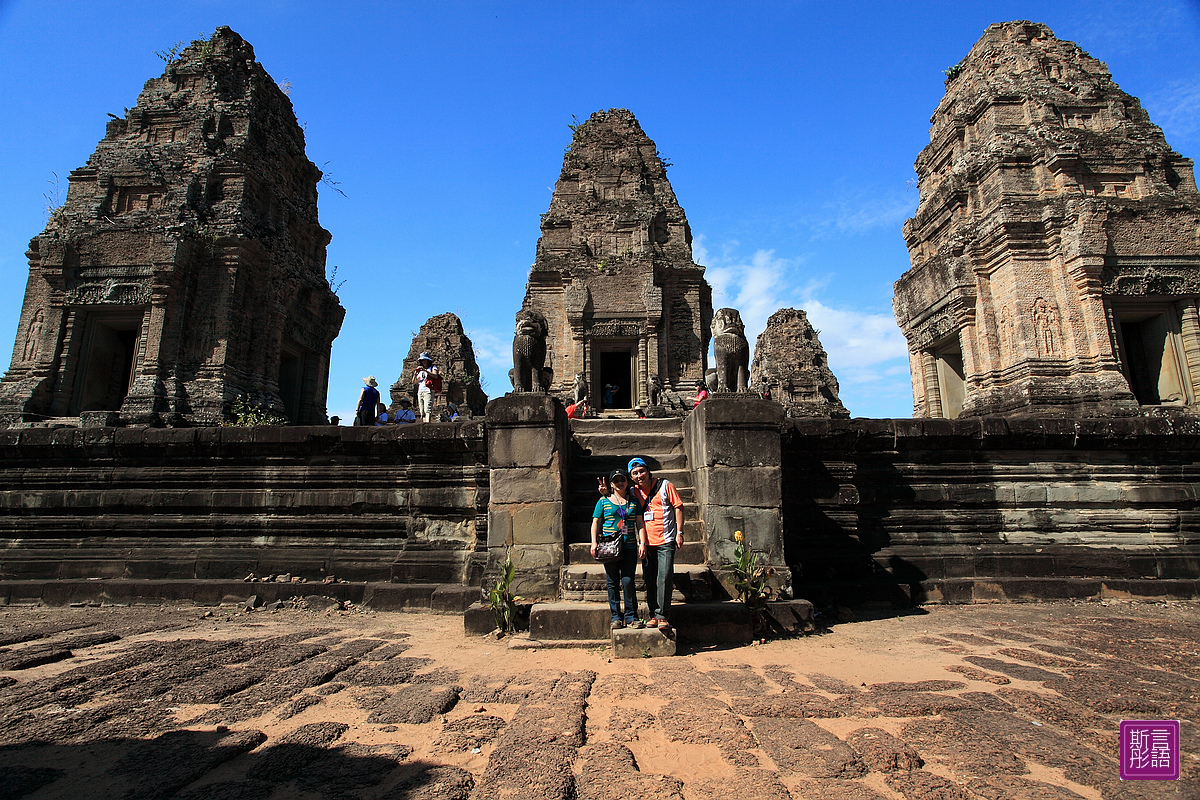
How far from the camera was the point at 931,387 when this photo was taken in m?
12.8

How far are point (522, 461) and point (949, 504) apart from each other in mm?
4987

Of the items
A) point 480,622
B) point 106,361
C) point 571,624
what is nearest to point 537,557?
point 480,622

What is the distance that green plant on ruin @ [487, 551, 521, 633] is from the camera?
515 cm

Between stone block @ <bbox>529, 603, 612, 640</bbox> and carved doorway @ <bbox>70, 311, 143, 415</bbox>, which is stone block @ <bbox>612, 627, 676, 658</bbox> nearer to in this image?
stone block @ <bbox>529, 603, 612, 640</bbox>

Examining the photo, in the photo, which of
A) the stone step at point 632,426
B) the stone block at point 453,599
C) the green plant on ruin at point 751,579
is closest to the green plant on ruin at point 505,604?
the stone block at point 453,599

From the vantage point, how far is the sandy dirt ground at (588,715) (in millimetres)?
2473

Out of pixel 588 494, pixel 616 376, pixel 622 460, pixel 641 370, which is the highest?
pixel 616 376

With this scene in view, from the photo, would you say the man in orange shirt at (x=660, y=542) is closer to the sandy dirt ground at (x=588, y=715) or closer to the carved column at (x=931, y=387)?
the sandy dirt ground at (x=588, y=715)

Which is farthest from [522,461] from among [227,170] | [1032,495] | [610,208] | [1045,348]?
[610,208]

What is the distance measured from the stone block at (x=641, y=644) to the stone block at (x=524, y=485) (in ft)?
5.31

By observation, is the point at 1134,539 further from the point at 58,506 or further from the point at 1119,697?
the point at 58,506

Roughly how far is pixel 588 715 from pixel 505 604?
2065 mm

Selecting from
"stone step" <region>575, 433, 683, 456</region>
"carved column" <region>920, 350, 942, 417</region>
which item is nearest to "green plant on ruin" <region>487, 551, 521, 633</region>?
"stone step" <region>575, 433, 683, 456</region>

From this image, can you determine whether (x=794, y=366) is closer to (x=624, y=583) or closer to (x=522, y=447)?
(x=522, y=447)
